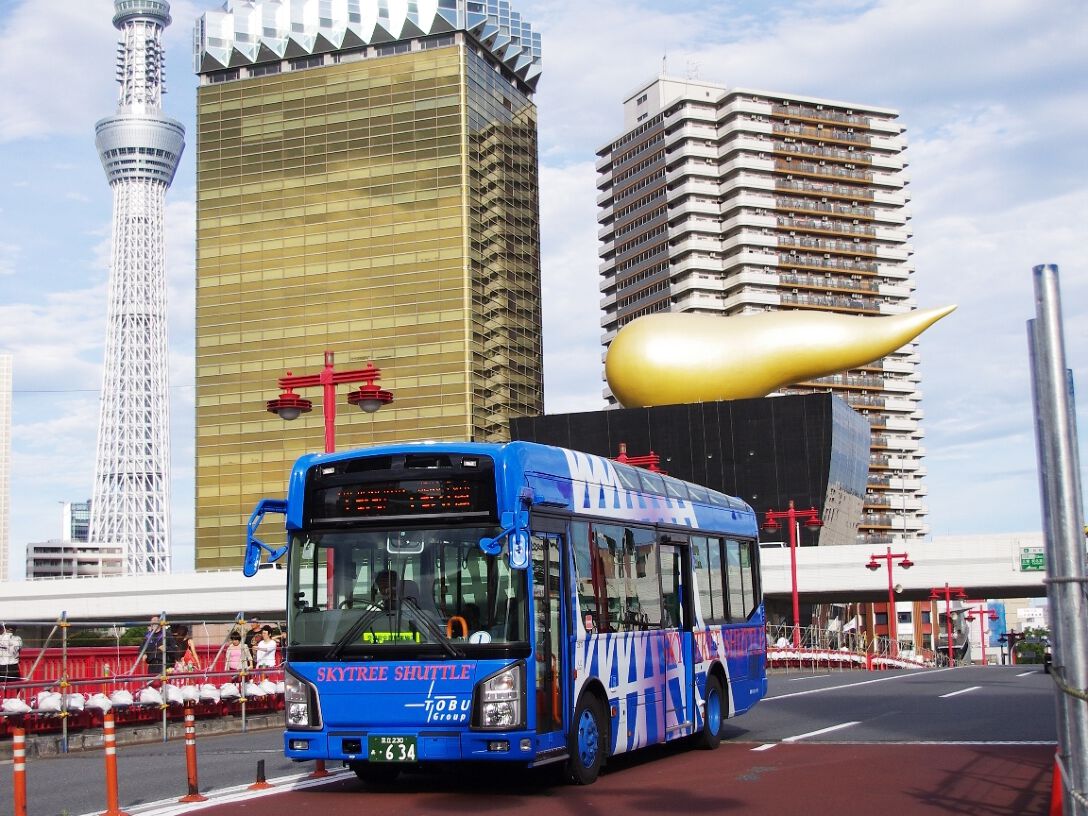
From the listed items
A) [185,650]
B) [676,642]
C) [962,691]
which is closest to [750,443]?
→ [962,691]

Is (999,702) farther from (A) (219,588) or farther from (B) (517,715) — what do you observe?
(A) (219,588)

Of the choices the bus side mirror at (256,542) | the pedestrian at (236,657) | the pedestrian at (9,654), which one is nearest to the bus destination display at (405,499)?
the bus side mirror at (256,542)

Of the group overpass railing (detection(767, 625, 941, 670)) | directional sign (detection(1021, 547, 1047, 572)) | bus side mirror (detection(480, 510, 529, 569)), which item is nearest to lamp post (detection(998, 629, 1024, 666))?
directional sign (detection(1021, 547, 1047, 572))

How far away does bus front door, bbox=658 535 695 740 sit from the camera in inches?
586

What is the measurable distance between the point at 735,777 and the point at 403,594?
11.4ft

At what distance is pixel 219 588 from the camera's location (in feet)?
298

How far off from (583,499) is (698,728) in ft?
12.4

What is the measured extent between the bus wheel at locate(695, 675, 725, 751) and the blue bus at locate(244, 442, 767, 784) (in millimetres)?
2493

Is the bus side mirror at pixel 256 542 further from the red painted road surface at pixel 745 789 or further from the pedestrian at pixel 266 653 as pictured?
the pedestrian at pixel 266 653

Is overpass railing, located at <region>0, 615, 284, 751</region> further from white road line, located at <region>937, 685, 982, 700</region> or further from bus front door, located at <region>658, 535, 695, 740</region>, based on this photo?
white road line, located at <region>937, 685, 982, 700</region>

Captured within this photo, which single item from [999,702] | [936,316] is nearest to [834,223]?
[936,316]

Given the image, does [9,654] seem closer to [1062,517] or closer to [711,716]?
[711,716]

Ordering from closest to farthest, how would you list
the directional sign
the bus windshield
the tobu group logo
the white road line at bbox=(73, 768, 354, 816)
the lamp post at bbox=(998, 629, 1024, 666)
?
1. the white road line at bbox=(73, 768, 354, 816)
2. the tobu group logo
3. the bus windshield
4. the directional sign
5. the lamp post at bbox=(998, 629, 1024, 666)

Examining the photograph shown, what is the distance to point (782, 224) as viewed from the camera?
137 m
